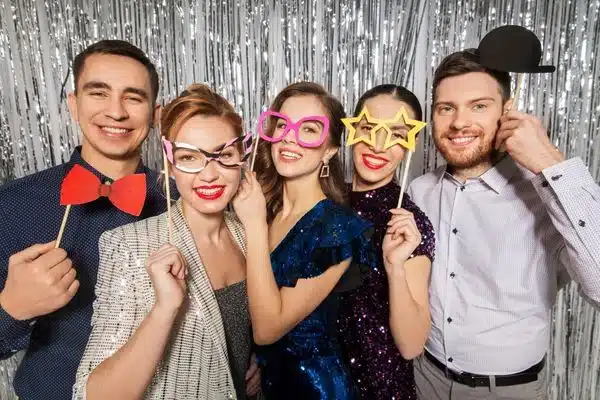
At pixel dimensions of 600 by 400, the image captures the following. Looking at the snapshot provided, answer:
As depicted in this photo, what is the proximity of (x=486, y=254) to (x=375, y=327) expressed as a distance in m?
0.45

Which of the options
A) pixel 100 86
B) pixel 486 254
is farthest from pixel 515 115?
pixel 100 86

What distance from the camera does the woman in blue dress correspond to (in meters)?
1.17

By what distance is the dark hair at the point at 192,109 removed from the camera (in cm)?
117

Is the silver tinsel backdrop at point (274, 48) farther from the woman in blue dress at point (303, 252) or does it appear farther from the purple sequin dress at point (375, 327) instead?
the purple sequin dress at point (375, 327)

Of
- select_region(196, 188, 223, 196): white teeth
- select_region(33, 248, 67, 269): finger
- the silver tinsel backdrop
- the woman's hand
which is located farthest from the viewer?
the silver tinsel backdrop

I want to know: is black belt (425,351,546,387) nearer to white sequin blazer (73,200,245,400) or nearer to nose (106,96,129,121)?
white sequin blazer (73,200,245,400)

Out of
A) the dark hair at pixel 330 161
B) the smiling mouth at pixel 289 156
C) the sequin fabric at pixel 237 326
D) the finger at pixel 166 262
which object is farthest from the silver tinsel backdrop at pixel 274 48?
the finger at pixel 166 262

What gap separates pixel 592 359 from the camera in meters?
2.22

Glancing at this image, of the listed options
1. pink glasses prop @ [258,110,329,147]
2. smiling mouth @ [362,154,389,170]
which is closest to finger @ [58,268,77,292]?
pink glasses prop @ [258,110,329,147]

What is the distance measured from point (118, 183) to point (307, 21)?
1.23 metres

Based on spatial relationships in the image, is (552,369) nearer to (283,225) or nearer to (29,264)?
(283,225)

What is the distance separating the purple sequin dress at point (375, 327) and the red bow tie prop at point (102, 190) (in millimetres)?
670

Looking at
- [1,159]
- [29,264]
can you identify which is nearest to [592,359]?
[29,264]

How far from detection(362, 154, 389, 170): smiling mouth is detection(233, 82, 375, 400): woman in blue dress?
0.12m
